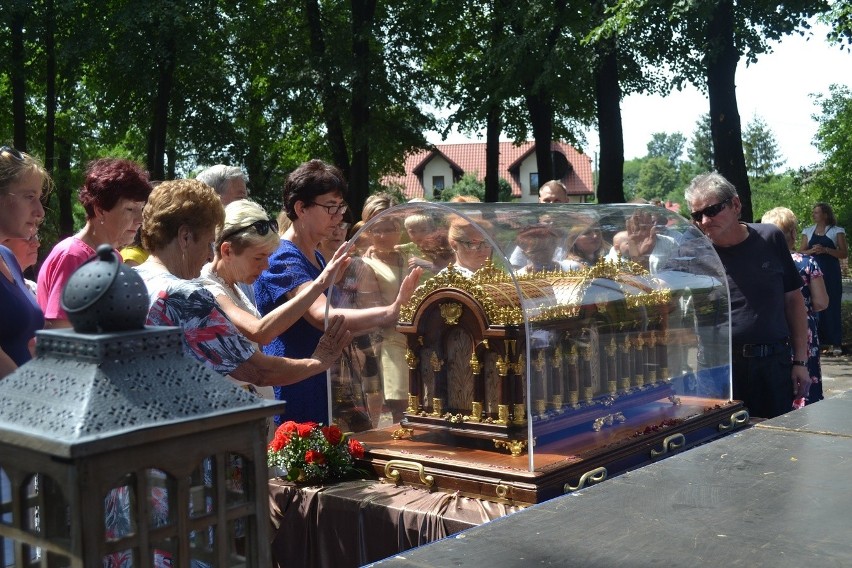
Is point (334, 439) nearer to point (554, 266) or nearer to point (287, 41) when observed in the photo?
point (554, 266)

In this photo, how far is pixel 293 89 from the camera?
19.7m

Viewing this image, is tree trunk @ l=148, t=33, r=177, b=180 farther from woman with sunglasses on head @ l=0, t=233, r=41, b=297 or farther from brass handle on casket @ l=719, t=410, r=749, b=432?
brass handle on casket @ l=719, t=410, r=749, b=432

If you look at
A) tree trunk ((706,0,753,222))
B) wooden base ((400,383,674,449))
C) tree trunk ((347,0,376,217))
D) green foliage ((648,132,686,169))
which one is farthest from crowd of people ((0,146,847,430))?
green foliage ((648,132,686,169))

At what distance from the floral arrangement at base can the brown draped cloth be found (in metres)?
0.06

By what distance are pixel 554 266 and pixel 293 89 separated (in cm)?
1654

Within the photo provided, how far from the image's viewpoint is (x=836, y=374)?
12047mm

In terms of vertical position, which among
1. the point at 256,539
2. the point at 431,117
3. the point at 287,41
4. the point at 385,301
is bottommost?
the point at 256,539

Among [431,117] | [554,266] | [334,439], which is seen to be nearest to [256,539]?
[334,439]

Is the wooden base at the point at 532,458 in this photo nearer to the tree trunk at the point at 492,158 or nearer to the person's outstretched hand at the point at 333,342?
the person's outstretched hand at the point at 333,342

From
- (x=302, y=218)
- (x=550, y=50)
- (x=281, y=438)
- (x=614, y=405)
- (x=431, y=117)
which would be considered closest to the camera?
(x=281, y=438)

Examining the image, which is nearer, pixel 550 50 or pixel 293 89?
pixel 550 50

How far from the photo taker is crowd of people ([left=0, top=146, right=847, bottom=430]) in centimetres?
312

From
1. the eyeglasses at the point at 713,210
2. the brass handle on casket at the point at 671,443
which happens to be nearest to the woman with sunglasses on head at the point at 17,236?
the brass handle on casket at the point at 671,443

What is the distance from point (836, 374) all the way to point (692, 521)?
36.2 feet
